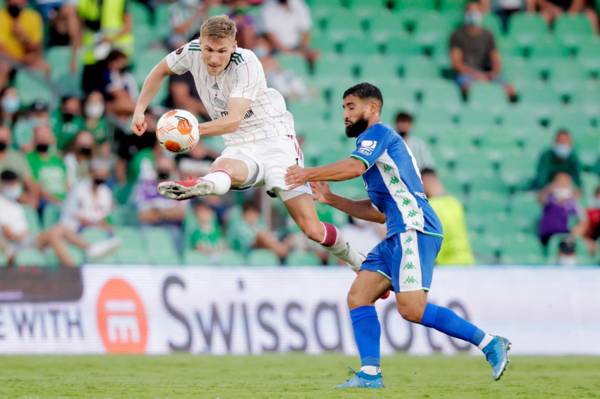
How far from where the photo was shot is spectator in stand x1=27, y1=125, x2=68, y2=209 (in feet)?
52.3

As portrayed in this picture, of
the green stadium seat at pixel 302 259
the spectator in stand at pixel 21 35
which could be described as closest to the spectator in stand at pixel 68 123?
the spectator in stand at pixel 21 35

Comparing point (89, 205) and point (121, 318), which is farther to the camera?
point (89, 205)

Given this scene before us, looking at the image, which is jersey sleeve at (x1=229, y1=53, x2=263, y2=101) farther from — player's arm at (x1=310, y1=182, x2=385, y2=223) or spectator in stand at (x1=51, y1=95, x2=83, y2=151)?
spectator in stand at (x1=51, y1=95, x2=83, y2=151)

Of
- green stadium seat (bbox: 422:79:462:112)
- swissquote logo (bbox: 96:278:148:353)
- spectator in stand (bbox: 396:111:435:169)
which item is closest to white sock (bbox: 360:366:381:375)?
swissquote logo (bbox: 96:278:148:353)

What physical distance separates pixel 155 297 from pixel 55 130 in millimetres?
3535

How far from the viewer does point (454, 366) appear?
12727mm

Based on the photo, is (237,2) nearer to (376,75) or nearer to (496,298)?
(376,75)

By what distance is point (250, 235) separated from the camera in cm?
1617

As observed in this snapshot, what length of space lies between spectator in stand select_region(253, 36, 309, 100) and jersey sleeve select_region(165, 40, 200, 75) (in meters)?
7.61

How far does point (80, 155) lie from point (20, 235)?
1.68 meters

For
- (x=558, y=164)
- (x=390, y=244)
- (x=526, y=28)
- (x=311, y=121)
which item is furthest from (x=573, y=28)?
(x=390, y=244)

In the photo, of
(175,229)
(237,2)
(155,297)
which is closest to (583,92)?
(237,2)

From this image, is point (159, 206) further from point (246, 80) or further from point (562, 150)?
point (246, 80)

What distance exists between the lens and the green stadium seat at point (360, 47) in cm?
2000
